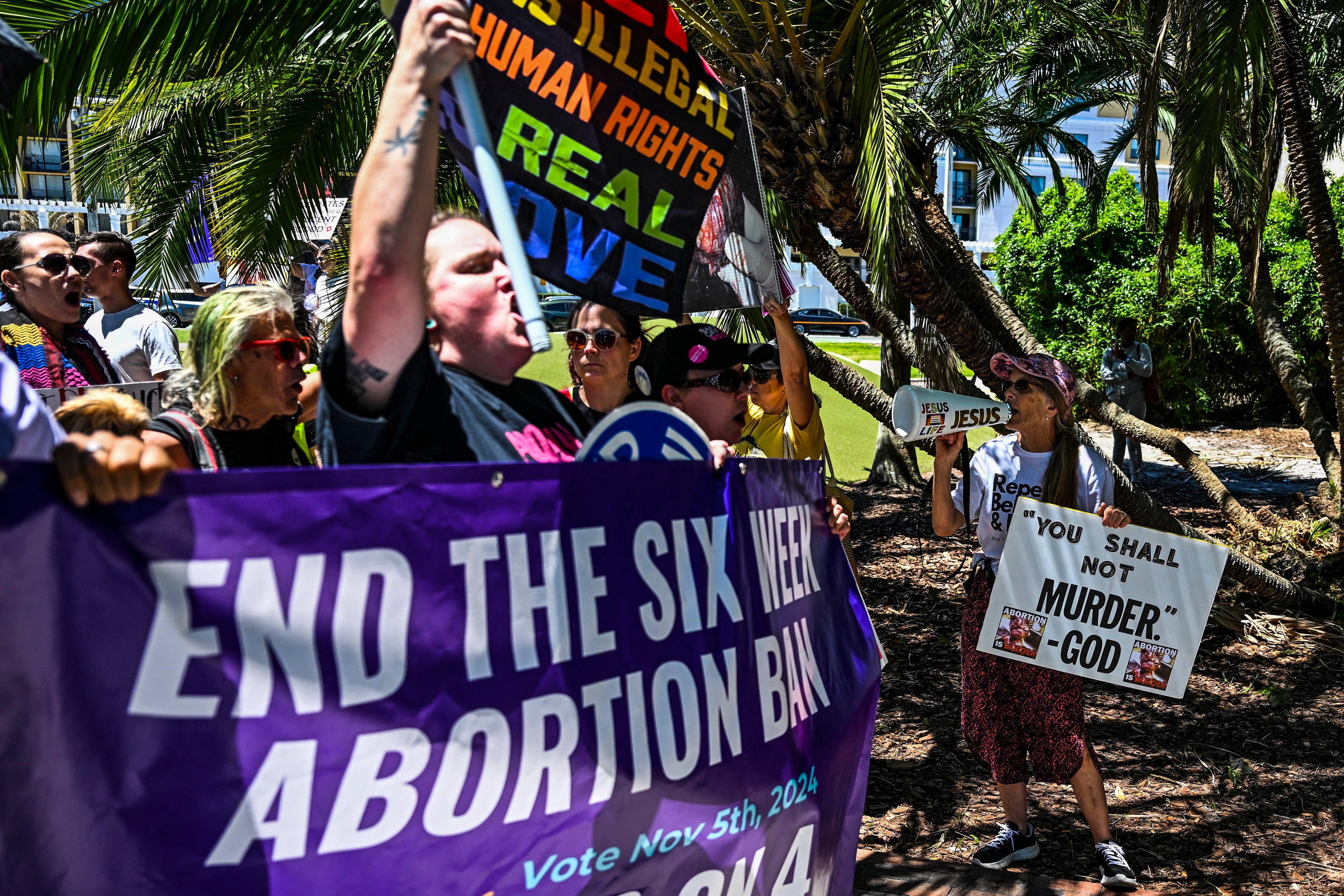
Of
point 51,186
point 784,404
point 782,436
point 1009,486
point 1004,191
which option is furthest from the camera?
point 1004,191

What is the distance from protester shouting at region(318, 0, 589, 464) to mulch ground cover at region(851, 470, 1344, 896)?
3012 mm

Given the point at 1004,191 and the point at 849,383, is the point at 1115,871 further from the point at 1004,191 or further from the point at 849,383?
the point at 1004,191

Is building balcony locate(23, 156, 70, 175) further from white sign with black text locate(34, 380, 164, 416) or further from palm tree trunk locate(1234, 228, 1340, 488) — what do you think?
palm tree trunk locate(1234, 228, 1340, 488)

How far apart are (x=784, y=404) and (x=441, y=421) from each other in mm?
2992

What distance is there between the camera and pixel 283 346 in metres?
2.69

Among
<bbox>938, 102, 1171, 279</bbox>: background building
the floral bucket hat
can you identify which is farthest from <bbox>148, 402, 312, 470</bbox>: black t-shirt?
<bbox>938, 102, 1171, 279</bbox>: background building

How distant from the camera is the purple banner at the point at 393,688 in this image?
1268mm

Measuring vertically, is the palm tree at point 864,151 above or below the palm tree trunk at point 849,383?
above

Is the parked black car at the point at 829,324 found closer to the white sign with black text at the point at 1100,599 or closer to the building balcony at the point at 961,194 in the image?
the building balcony at the point at 961,194

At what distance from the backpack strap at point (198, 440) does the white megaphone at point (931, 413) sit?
1899mm

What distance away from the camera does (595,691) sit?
5.77ft

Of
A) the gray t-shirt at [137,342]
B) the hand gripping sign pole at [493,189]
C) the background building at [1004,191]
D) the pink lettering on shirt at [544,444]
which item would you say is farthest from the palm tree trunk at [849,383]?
the background building at [1004,191]

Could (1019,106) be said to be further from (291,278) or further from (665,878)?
(665,878)

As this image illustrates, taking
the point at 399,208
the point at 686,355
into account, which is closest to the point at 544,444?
the point at 399,208
